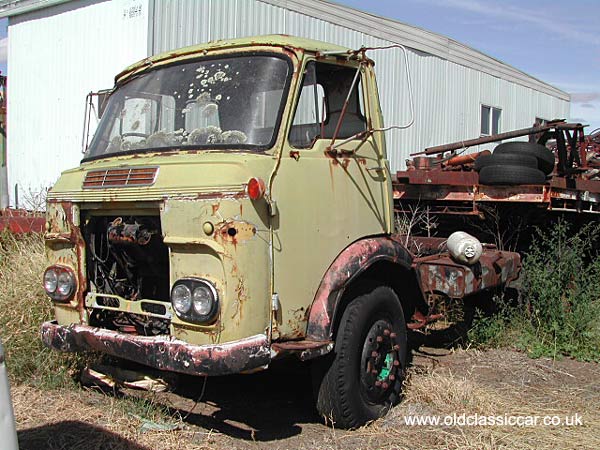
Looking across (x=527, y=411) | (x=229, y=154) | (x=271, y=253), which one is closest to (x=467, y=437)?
(x=527, y=411)

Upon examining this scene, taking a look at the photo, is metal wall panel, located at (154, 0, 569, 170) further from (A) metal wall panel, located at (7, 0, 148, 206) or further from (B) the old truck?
(B) the old truck

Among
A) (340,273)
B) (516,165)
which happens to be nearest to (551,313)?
(516,165)

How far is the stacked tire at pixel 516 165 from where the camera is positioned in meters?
6.58

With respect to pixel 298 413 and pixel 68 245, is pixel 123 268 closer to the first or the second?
pixel 68 245

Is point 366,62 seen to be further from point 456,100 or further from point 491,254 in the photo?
point 456,100

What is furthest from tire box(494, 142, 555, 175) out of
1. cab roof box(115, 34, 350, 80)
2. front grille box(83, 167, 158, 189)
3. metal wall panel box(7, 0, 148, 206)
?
metal wall panel box(7, 0, 148, 206)

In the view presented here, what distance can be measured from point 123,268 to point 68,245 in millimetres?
393

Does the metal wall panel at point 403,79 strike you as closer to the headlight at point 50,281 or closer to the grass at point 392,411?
the grass at point 392,411

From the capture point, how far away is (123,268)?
4293mm

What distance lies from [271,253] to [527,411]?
7.67 ft

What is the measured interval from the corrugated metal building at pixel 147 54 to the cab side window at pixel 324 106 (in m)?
5.49

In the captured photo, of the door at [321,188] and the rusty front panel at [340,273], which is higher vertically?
the door at [321,188]

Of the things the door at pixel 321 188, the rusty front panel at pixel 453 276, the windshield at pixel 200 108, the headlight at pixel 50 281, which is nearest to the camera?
the door at pixel 321 188

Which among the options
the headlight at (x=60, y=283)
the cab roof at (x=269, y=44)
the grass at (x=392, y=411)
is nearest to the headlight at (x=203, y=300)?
the grass at (x=392, y=411)
